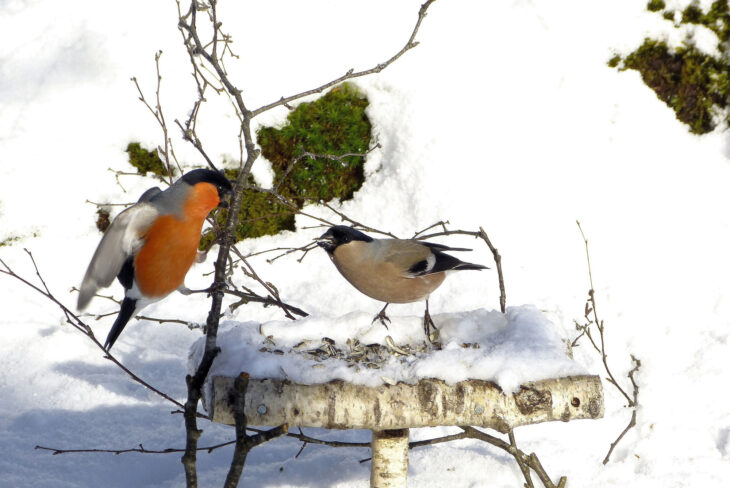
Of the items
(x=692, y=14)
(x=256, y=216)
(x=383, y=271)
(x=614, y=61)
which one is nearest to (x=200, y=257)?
(x=383, y=271)

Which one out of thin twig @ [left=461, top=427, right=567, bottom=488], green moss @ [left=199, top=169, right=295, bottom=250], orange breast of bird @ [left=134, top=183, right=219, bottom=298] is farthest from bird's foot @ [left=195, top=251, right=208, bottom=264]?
green moss @ [left=199, top=169, right=295, bottom=250]

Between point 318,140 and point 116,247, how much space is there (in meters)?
2.39

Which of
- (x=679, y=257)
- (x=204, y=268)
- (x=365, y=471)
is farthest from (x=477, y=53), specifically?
(x=365, y=471)

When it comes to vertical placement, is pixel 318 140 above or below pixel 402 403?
above

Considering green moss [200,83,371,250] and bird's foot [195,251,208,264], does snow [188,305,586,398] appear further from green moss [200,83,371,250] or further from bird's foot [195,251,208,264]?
green moss [200,83,371,250]

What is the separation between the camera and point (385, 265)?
2.67m

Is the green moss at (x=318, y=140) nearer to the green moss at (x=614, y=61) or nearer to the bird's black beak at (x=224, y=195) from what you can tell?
the green moss at (x=614, y=61)

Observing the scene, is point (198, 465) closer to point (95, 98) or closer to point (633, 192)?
point (95, 98)

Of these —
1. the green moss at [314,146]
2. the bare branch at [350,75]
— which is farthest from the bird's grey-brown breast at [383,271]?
the green moss at [314,146]

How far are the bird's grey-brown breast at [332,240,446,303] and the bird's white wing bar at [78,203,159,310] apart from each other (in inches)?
26.0

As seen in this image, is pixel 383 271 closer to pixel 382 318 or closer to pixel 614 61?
pixel 382 318

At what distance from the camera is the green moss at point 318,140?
4.75m

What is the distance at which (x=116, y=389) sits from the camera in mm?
3898

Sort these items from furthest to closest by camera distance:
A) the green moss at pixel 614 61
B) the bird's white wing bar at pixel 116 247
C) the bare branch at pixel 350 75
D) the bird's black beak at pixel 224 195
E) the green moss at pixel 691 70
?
the green moss at pixel 614 61 < the green moss at pixel 691 70 < the bird's black beak at pixel 224 195 < the bird's white wing bar at pixel 116 247 < the bare branch at pixel 350 75
